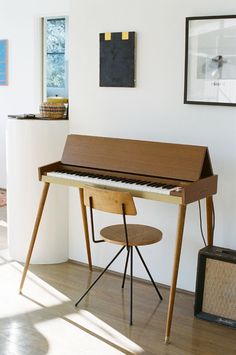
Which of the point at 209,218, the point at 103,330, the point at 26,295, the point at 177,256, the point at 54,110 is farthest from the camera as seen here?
the point at 54,110

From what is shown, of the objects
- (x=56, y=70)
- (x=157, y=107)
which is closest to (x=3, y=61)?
(x=56, y=70)

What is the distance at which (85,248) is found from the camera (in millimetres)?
4160

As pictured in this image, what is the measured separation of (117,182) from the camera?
3229mm

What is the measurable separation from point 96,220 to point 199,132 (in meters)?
1.08

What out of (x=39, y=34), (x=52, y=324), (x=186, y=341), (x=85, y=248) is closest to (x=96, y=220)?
(x=85, y=248)

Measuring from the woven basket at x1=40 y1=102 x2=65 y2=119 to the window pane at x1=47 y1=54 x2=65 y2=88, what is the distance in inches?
97.4

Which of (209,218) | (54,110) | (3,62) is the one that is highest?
Answer: (3,62)

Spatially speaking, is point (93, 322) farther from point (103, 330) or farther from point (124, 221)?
point (124, 221)

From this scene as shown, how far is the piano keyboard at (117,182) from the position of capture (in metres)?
3.06

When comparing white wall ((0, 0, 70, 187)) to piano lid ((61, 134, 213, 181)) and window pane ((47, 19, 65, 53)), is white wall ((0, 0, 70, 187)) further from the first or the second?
piano lid ((61, 134, 213, 181))

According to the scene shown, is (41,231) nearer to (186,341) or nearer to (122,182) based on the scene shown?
(122,182)

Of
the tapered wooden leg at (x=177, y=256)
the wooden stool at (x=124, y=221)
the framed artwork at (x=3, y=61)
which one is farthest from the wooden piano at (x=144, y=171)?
the framed artwork at (x=3, y=61)

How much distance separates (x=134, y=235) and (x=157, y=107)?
34.9 inches

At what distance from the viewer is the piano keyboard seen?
3064 millimetres
